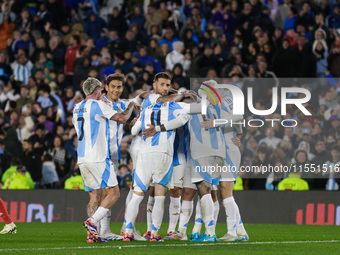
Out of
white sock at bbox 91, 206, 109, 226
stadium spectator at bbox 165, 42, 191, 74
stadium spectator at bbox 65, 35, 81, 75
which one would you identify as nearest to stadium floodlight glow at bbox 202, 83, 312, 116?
stadium spectator at bbox 165, 42, 191, 74

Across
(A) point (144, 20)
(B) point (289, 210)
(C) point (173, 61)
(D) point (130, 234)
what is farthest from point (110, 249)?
(A) point (144, 20)

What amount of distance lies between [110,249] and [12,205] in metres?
8.03

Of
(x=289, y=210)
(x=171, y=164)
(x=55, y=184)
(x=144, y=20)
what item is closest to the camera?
(x=171, y=164)

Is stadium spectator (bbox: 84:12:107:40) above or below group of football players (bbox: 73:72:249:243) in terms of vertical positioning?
above

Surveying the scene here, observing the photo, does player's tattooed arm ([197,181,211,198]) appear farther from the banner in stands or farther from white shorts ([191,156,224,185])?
the banner in stands

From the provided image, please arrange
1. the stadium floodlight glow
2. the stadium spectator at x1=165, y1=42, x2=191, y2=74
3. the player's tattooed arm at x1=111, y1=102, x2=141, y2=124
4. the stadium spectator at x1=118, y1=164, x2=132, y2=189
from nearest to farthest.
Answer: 1. the player's tattooed arm at x1=111, y1=102, x2=141, y2=124
2. the stadium spectator at x1=118, y1=164, x2=132, y2=189
3. the stadium floodlight glow
4. the stadium spectator at x1=165, y1=42, x2=191, y2=74

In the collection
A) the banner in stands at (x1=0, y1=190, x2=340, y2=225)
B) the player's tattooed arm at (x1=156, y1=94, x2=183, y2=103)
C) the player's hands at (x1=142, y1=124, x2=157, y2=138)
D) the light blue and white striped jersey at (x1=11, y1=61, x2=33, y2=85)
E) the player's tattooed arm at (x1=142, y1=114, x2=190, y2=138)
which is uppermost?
the light blue and white striped jersey at (x1=11, y1=61, x2=33, y2=85)

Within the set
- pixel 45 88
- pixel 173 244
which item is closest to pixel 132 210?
pixel 173 244

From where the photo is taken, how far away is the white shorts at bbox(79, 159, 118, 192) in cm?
1155

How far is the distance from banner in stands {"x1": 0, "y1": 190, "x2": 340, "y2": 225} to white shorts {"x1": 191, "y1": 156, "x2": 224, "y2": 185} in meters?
5.68

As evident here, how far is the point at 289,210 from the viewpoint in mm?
17375

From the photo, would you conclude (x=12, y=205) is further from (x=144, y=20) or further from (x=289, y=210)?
(x=144, y=20)

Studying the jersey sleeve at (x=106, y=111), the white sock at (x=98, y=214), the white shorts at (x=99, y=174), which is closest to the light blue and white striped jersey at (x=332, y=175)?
the white shorts at (x=99, y=174)

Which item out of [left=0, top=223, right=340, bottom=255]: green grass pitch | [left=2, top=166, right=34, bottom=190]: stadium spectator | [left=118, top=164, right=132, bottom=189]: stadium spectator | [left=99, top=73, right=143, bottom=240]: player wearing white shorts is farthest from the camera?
[left=2, top=166, right=34, bottom=190]: stadium spectator
